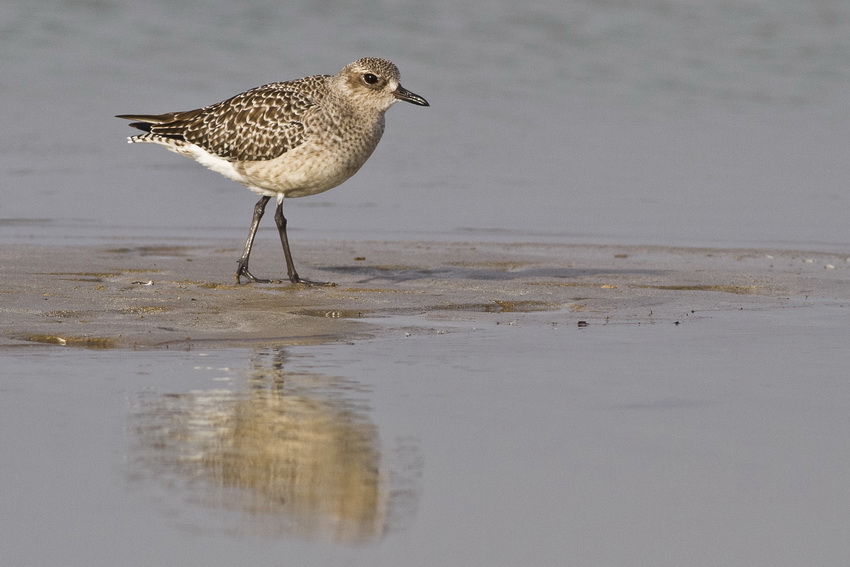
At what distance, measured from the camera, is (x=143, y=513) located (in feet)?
16.4

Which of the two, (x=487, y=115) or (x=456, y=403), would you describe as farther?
(x=487, y=115)

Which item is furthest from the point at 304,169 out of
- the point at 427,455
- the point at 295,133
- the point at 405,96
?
the point at 427,455

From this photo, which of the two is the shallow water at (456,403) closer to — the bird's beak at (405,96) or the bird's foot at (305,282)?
the bird's foot at (305,282)

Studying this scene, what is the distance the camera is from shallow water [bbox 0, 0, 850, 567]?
493 cm

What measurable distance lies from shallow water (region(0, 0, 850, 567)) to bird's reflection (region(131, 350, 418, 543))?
2 cm

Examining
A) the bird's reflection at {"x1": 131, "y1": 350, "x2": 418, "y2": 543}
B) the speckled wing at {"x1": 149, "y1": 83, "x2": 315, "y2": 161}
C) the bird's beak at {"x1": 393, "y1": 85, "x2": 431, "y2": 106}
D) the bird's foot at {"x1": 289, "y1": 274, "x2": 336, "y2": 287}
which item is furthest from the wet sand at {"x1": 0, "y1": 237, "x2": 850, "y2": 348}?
the bird's reflection at {"x1": 131, "y1": 350, "x2": 418, "y2": 543}

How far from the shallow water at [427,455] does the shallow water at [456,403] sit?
0.02m

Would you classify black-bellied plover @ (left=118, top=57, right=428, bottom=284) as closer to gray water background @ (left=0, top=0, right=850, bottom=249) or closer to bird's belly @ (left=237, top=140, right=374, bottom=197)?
bird's belly @ (left=237, top=140, right=374, bottom=197)

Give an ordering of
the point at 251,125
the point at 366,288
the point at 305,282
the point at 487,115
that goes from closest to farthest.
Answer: the point at 366,288 → the point at 305,282 → the point at 251,125 → the point at 487,115

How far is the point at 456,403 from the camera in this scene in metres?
6.77

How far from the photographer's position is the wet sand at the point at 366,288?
28.1 ft

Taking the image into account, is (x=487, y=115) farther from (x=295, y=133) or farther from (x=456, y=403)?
(x=456, y=403)

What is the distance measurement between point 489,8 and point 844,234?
18381mm

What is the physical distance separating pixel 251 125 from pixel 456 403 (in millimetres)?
5046
